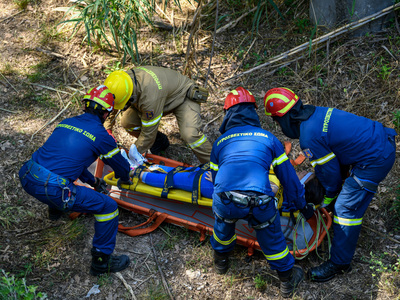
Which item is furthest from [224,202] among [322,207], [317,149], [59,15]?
[59,15]

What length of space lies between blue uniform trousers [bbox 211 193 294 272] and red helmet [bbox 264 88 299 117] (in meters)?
1.03

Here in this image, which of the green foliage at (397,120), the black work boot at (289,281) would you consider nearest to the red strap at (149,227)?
the black work boot at (289,281)

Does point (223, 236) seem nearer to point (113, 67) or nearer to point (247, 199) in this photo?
point (247, 199)

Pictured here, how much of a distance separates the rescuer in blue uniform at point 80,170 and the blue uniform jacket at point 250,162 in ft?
4.29

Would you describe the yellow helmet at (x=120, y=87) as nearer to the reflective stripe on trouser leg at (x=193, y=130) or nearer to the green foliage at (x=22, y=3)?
the reflective stripe on trouser leg at (x=193, y=130)

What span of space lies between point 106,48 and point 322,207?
207 inches

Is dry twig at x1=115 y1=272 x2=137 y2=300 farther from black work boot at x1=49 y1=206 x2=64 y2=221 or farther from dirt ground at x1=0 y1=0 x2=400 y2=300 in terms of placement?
black work boot at x1=49 y1=206 x2=64 y2=221

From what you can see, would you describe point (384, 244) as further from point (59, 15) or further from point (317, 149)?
point (59, 15)

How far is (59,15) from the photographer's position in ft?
27.6

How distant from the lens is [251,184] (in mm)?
3811

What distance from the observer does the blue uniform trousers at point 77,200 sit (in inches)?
167

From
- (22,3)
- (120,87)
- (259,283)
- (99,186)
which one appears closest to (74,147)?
(99,186)

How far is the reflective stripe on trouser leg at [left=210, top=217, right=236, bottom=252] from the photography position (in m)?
4.21

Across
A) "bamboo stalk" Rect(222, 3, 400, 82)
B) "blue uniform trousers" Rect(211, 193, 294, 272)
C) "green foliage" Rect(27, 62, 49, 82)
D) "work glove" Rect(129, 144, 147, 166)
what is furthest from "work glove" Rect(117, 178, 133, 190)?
"green foliage" Rect(27, 62, 49, 82)
